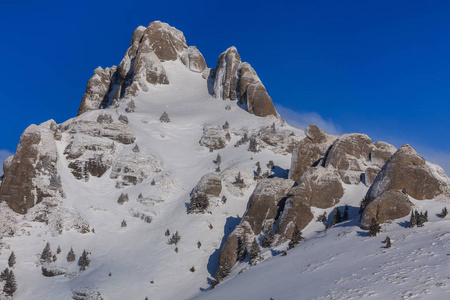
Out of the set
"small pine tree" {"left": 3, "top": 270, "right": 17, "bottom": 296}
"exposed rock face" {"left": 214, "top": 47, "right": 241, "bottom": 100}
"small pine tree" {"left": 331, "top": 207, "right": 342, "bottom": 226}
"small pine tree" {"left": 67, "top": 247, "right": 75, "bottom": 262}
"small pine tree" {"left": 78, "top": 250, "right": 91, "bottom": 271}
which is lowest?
"small pine tree" {"left": 331, "top": 207, "right": 342, "bottom": 226}

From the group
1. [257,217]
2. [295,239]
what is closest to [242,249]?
[257,217]

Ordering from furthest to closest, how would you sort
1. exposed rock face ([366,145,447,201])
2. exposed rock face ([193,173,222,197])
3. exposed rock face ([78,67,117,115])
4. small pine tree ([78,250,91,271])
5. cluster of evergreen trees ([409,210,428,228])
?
1. exposed rock face ([78,67,117,115])
2. exposed rock face ([193,173,222,197])
3. small pine tree ([78,250,91,271])
4. exposed rock face ([366,145,447,201])
5. cluster of evergreen trees ([409,210,428,228])

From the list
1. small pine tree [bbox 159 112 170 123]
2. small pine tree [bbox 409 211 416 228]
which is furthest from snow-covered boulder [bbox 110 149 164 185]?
small pine tree [bbox 409 211 416 228]

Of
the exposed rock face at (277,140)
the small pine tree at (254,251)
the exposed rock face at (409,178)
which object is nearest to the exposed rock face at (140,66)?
the exposed rock face at (277,140)

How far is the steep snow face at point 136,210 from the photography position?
3978 cm

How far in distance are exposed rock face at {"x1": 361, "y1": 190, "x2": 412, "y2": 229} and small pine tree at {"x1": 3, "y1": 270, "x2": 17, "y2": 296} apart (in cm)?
3434

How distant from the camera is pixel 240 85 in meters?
93.9

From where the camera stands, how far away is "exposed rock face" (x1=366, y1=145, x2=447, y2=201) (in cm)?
3556

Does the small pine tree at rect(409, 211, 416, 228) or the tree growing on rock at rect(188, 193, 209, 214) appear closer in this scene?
the small pine tree at rect(409, 211, 416, 228)

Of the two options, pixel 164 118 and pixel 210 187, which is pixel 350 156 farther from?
pixel 164 118

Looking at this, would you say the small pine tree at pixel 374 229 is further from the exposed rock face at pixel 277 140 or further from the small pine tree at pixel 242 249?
the exposed rock face at pixel 277 140

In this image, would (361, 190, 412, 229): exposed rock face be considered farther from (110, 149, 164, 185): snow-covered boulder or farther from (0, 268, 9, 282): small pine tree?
(110, 149, 164, 185): snow-covered boulder

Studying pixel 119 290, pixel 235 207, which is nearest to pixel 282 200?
pixel 235 207

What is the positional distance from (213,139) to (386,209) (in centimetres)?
Answer: 4466
